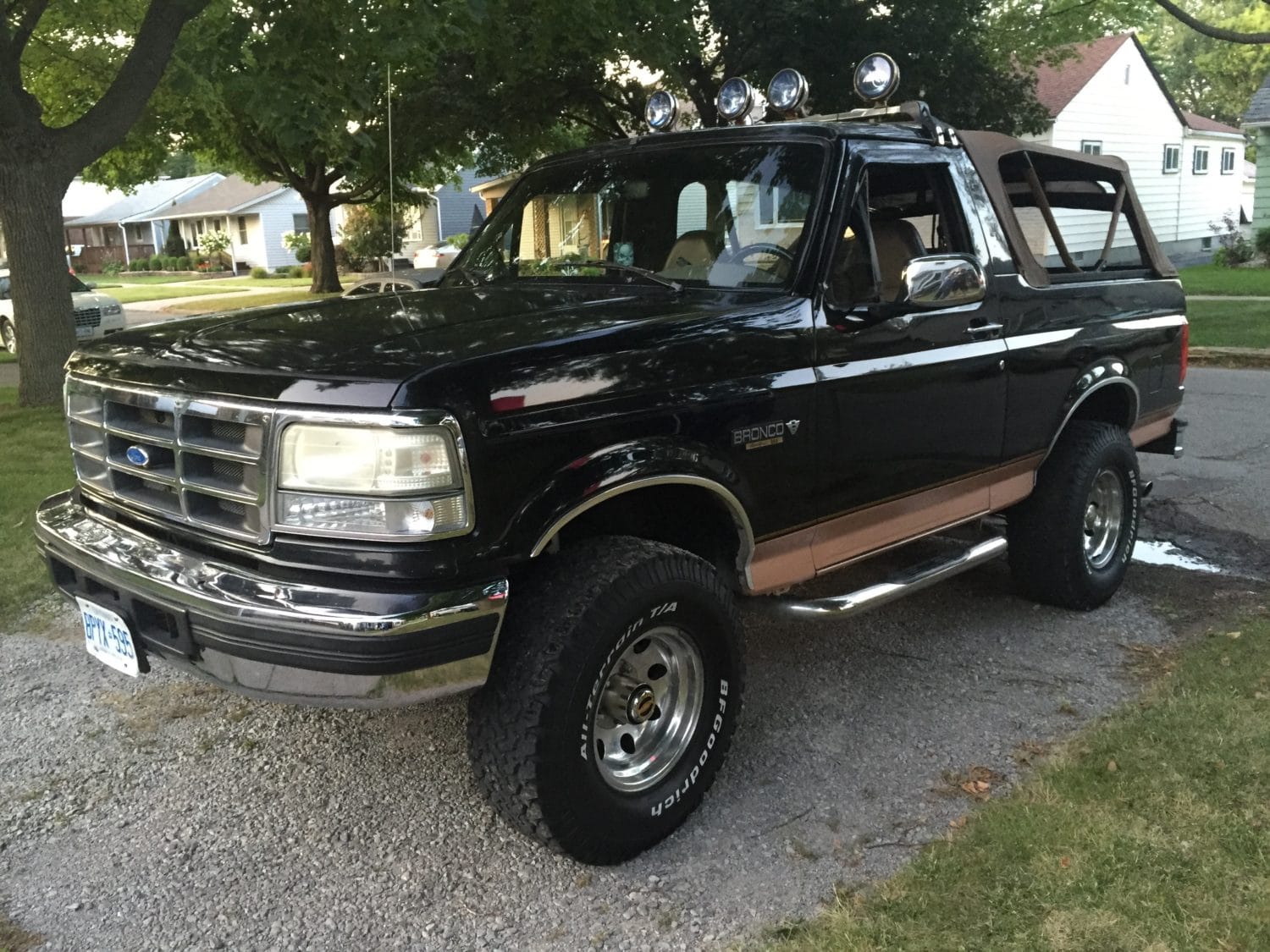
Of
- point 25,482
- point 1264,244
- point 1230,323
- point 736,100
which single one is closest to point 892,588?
point 736,100

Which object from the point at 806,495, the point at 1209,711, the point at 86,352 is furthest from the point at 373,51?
the point at 1209,711

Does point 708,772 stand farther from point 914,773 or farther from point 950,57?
point 950,57

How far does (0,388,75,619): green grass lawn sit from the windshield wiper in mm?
3111

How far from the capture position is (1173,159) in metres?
29.5

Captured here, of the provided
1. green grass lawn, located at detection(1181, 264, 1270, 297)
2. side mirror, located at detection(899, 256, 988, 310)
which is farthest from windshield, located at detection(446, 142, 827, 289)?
green grass lawn, located at detection(1181, 264, 1270, 297)

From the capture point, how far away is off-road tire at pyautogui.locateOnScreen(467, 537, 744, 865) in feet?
9.25

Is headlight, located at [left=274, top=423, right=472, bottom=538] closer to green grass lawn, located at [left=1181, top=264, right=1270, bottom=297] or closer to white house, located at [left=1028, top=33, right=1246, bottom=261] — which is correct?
green grass lawn, located at [left=1181, top=264, right=1270, bottom=297]

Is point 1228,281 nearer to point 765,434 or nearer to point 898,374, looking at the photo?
point 898,374

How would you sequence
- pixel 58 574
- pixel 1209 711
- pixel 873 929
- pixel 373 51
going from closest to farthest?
1. pixel 873 929
2. pixel 58 574
3. pixel 1209 711
4. pixel 373 51

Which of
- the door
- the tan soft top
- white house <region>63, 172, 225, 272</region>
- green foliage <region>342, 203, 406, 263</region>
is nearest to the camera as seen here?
the door

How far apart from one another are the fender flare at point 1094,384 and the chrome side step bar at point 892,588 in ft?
2.31

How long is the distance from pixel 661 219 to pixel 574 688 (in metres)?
1.99

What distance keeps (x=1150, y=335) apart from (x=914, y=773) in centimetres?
277

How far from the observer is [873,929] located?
2727mm
